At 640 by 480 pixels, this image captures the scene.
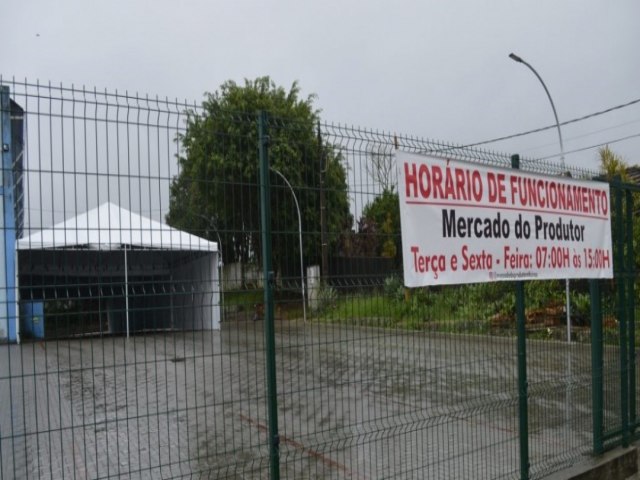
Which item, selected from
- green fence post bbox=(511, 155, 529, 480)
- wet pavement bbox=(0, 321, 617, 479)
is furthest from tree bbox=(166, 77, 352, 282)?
green fence post bbox=(511, 155, 529, 480)

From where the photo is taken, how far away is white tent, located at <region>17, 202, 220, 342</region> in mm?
2793

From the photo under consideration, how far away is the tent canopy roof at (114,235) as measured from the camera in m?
2.81

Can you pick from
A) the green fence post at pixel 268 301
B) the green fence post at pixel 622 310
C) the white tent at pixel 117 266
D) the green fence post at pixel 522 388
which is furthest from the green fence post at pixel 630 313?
the white tent at pixel 117 266

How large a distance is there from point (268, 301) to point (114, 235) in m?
0.92

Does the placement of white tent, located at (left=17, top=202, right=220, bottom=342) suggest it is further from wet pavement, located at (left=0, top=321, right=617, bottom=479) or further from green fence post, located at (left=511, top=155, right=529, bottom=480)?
green fence post, located at (left=511, top=155, right=529, bottom=480)

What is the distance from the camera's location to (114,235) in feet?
10.8

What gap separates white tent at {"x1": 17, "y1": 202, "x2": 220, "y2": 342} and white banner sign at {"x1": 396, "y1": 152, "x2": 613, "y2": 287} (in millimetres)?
1307

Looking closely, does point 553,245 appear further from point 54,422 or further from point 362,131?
point 54,422

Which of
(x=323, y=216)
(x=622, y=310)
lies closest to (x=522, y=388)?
(x=622, y=310)

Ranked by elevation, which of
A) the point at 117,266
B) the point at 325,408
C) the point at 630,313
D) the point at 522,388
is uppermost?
the point at 117,266

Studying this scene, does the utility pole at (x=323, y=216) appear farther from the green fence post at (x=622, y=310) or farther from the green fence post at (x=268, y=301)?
the green fence post at (x=622, y=310)

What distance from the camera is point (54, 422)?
25.3 ft

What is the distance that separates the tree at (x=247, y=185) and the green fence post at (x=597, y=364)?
2.94 meters

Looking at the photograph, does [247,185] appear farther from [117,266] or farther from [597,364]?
[597,364]
